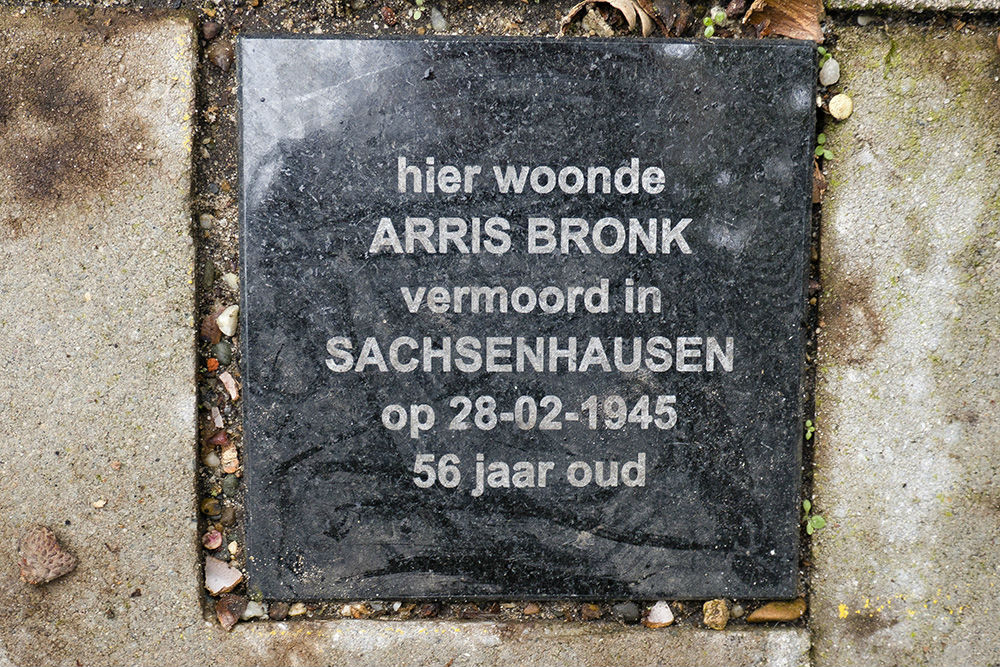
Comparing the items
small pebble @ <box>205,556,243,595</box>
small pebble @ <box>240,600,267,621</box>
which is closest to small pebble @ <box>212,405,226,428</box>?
small pebble @ <box>205,556,243,595</box>

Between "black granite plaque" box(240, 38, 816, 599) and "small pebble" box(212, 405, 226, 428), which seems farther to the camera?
"small pebble" box(212, 405, 226, 428)

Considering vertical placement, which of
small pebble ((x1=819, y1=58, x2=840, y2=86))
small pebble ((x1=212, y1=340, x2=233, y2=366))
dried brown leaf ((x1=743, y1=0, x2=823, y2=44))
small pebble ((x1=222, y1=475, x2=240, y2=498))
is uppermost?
dried brown leaf ((x1=743, y1=0, x2=823, y2=44))

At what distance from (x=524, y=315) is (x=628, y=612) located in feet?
2.92

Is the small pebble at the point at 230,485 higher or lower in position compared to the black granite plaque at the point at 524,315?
lower

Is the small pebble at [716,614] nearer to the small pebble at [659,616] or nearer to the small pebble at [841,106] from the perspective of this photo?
the small pebble at [659,616]

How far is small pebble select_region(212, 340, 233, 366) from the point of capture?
1.71 meters

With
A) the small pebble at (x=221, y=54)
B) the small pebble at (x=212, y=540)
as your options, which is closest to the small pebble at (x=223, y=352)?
the small pebble at (x=212, y=540)

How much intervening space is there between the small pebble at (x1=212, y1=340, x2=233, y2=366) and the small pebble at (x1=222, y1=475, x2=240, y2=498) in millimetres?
324

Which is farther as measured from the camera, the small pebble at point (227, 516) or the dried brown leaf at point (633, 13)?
the small pebble at point (227, 516)

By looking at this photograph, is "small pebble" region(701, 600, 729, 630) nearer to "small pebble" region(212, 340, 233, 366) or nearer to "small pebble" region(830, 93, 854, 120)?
"small pebble" region(830, 93, 854, 120)

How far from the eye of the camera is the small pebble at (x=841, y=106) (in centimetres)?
165

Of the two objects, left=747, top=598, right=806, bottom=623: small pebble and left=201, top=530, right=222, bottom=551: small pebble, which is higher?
left=201, top=530, right=222, bottom=551: small pebble

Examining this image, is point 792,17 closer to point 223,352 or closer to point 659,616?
point 659,616

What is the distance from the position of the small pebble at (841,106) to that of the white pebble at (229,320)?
1.73m
